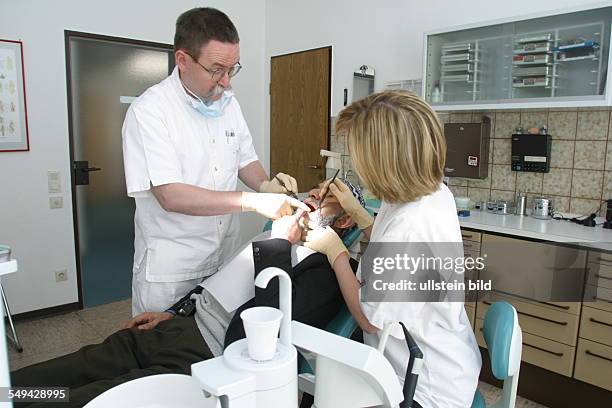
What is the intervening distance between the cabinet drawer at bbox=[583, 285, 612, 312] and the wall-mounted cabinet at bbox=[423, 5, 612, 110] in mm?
903

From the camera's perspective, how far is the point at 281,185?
1.76 m

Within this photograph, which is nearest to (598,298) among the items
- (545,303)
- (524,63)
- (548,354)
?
(545,303)

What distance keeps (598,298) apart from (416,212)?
1.58 meters

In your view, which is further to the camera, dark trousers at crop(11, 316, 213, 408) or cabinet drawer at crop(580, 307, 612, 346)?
cabinet drawer at crop(580, 307, 612, 346)

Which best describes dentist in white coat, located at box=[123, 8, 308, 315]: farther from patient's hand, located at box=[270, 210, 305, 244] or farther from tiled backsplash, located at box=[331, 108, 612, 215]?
tiled backsplash, located at box=[331, 108, 612, 215]

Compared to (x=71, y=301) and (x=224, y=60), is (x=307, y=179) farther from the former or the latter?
(x=224, y=60)

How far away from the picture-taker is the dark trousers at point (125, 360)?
1099 millimetres

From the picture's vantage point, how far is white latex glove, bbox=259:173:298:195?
5.52ft

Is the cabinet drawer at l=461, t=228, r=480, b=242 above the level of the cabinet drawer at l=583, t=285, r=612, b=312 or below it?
above

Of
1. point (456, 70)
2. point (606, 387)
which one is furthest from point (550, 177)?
point (606, 387)

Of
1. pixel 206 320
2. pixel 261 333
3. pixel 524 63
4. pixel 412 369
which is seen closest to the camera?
pixel 261 333

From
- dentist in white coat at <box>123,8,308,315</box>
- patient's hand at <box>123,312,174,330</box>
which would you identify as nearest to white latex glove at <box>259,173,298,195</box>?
dentist in white coat at <box>123,8,308,315</box>

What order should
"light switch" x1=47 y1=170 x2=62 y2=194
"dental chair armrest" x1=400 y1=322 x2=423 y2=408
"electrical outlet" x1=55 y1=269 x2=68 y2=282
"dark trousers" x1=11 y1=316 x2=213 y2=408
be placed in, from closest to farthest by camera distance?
"dental chair armrest" x1=400 y1=322 x2=423 y2=408 → "dark trousers" x1=11 y1=316 x2=213 y2=408 → "light switch" x1=47 y1=170 x2=62 y2=194 → "electrical outlet" x1=55 y1=269 x2=68 y2=282

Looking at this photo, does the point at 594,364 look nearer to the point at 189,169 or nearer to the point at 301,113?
the point at 189,169
